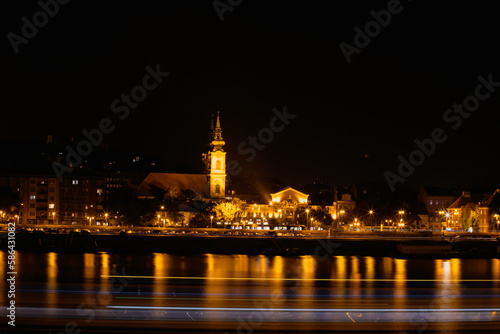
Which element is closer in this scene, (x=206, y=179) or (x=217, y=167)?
(x=217, y=167)

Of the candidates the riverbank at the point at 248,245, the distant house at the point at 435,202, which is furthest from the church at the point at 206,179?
the riverbank at the point at 248,245

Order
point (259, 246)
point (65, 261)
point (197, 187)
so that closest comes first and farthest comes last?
point (65, 261), point (259, 246), point (197, 187)

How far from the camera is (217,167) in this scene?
6812 cm

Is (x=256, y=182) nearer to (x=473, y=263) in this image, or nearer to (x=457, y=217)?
(x=457, y=217)

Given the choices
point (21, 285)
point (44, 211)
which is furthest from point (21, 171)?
point (21, 285)

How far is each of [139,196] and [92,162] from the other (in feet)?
78.5

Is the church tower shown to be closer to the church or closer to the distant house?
the church

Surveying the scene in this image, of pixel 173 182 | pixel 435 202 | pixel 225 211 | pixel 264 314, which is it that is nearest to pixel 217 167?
pixel 173 182

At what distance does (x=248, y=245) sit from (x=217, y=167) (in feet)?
82.8

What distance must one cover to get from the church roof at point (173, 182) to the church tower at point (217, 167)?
84.9 inches

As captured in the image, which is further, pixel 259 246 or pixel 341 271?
pixel 259 246

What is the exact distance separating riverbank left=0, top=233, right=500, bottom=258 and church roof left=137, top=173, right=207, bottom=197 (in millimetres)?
23828

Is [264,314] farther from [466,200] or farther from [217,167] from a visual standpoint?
[466,200]

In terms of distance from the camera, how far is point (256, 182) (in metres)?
74.9
